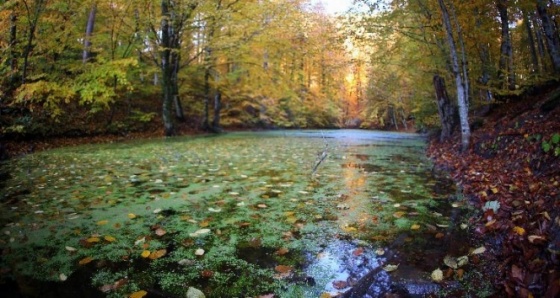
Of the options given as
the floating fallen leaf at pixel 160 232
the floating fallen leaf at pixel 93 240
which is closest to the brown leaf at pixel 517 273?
the floating fallen leaf at pixel 160 232

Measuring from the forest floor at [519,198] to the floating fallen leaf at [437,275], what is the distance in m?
0.29

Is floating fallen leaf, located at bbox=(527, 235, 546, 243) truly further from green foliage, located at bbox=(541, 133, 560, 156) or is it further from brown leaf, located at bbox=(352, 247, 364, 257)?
green foliage, located at bbox=(541, 133, 560, 156)

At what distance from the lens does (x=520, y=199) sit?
11.3 feet

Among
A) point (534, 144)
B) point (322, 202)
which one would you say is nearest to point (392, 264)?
point (322, 202)

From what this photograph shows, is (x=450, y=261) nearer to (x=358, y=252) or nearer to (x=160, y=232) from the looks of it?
(x=358, y=252)

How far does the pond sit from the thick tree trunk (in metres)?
6.78

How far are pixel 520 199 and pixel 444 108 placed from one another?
29.9 feet

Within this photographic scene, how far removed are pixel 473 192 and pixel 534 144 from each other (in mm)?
1295

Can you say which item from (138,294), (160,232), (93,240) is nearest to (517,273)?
(138,294)

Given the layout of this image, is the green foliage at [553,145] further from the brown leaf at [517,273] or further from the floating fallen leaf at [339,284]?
the floating fallen leaf at [339,284]

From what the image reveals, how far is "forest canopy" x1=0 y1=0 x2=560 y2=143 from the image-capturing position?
9.28 meters

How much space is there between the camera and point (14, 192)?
4609mm

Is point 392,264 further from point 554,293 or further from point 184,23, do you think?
point 184,23

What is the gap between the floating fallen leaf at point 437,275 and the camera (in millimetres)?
2328
